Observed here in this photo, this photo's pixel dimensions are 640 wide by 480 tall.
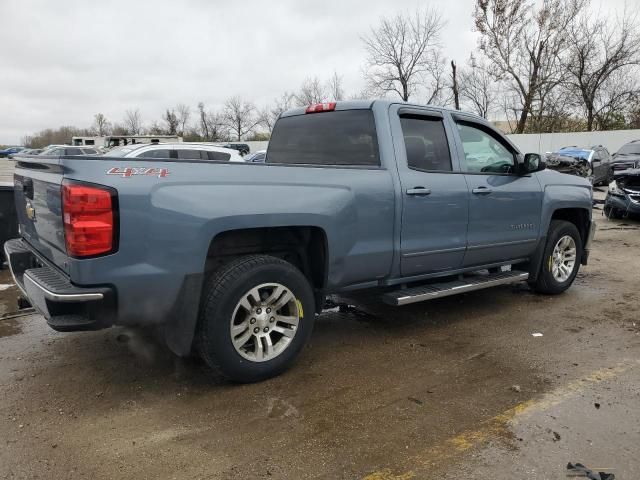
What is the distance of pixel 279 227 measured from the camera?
11.8 feet

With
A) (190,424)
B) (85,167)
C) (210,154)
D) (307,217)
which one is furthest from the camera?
(210,154)

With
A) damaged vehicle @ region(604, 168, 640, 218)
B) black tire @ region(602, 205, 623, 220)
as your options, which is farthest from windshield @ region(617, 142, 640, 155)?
damaged vehicle @ region(604, 168, 640, 218)

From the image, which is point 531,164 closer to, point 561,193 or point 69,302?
point 561,193

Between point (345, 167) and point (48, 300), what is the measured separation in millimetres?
2173

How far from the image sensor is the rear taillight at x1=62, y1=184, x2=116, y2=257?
111 inches

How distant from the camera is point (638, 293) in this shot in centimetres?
616

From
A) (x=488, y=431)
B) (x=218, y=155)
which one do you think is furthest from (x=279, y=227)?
(x=218, y=155)

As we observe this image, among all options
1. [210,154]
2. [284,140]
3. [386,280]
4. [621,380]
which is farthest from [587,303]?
[210,154]

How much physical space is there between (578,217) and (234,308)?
4.70 metres

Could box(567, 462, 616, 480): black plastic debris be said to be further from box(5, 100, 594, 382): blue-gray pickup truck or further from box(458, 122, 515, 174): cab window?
box(458, 122, 515, 174): cab window

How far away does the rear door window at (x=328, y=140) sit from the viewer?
169 inches

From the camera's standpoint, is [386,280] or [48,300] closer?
[48,300]

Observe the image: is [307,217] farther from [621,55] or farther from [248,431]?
[621,55]

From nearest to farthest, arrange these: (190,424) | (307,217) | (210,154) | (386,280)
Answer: (190,424), (307,217), (386,280), (210,154)
